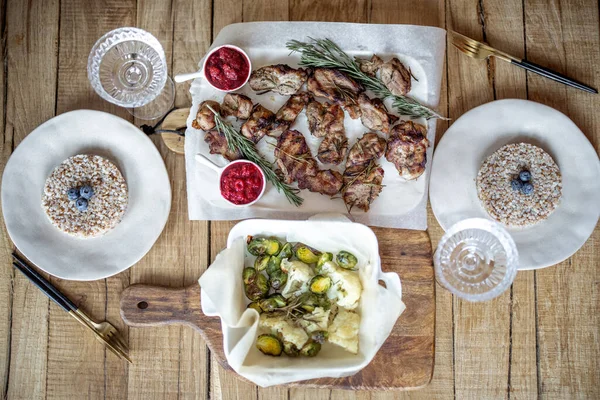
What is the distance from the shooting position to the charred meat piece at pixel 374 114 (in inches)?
114

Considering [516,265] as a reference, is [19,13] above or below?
above

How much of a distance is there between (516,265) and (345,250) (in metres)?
0.94

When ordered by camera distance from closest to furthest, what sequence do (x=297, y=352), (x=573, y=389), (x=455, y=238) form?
(x=297, y=352), (x=455, y=238), (x=573, y=389)

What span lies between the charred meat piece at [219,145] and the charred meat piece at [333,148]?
0.48 m

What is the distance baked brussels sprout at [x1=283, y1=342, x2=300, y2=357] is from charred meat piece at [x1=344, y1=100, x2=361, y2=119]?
133 centimetres

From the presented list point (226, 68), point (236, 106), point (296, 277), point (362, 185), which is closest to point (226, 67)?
point (226, 68)

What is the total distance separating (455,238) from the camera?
2.83m

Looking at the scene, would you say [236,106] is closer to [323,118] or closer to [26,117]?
[323,118]

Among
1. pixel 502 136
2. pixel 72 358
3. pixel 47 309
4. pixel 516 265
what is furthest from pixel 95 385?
pixel 502 136

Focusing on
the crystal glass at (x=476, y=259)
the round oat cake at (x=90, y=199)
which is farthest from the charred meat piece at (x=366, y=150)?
the round oat cake at (x=90, y=199)

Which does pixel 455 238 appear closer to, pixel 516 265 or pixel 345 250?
Result: pixel 516 265

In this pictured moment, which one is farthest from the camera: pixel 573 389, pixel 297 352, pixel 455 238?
pixel 573 389

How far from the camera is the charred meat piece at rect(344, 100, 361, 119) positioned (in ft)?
9.59

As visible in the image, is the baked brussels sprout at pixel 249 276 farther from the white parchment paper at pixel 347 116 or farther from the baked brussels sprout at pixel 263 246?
Answer: the white parchment paper at pixel 347 116
